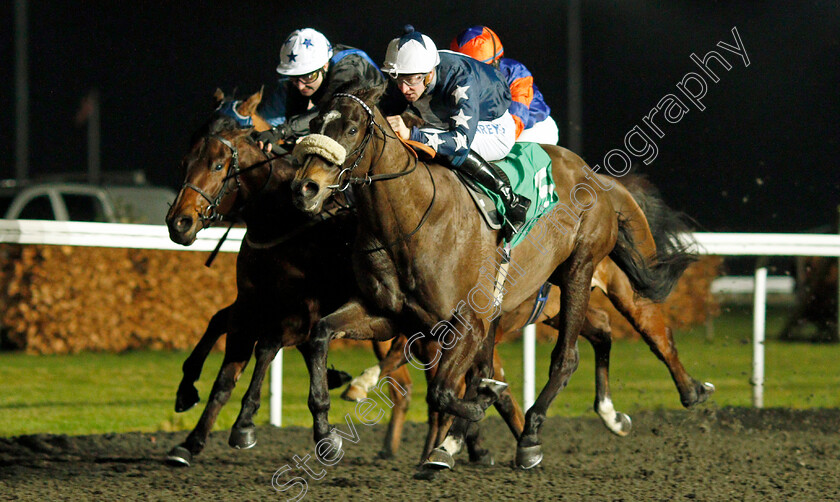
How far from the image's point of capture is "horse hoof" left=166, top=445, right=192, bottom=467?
13.3 feet

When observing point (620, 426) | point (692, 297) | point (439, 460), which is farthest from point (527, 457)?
point (692, 297)

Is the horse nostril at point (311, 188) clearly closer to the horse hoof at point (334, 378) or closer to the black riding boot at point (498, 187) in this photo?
the black riding boot at point (498, 187)

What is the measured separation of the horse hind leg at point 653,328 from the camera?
499 cm

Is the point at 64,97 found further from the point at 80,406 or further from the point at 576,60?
the point at 80,406

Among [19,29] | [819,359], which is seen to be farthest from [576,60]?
[19,29]

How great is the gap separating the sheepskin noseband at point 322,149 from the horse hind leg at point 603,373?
2.52 meters

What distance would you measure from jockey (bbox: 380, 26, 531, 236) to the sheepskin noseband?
0.61 metres

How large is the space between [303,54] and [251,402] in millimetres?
1558

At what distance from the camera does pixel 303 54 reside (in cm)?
398

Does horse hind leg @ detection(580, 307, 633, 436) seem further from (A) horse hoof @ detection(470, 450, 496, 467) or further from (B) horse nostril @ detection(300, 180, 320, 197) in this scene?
(B) horse nostril @ detection(300, 180, 320, 197)

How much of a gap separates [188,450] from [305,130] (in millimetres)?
1542

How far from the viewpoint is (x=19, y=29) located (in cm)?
1880

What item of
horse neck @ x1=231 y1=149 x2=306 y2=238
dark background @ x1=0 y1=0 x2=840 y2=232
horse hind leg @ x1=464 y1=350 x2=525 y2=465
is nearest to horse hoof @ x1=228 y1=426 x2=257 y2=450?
horse neck @ x1=231 y1=149 x2=306 y2=238

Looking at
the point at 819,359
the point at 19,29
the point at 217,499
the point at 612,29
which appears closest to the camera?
the point at 217,499
